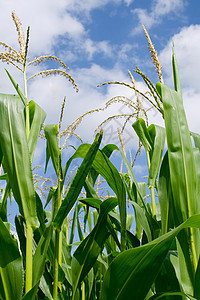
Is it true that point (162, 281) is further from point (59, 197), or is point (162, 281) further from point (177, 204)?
point (59, 197)

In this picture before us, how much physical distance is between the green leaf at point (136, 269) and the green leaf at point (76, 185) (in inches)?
7.5

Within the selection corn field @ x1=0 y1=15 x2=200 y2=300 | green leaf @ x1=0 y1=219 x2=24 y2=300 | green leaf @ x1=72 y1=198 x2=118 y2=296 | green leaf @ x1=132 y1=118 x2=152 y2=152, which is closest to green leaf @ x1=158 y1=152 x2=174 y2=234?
corn field @ x1=0 y1=15 x2=200 y2=300

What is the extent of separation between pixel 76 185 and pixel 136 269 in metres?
0.27

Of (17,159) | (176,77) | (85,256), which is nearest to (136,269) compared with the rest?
(85,256)

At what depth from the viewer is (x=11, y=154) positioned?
36.9 inches

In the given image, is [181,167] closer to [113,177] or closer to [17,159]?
[113,177]

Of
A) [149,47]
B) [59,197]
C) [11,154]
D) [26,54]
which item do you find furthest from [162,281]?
[26,54]

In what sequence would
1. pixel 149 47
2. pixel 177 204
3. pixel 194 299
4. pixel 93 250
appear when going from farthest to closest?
1. pixel 149 47
2. pixel 93 250
3. pixel 177 204
4. pixel 194 299

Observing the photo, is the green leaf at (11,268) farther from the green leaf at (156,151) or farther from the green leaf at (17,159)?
the green leaf at (156,151)

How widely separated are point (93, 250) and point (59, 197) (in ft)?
0.66

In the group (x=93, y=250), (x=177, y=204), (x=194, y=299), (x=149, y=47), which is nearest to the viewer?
(x=194, y=299)

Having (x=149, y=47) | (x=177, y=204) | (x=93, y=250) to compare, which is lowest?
(x=93, y=250)

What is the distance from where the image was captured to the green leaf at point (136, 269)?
2.44ft

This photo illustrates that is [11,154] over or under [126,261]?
over
